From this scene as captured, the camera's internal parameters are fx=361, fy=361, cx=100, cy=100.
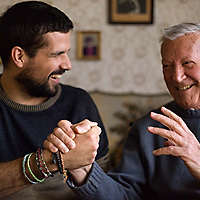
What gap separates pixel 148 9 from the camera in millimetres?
3336

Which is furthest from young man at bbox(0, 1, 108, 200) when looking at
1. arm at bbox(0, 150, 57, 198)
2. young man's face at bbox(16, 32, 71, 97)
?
arm at bbox(0, 150, 57, 198)

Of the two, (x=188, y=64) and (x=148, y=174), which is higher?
(x=188, y=64)

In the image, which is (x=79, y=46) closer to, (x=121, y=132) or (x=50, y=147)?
(x=121, y=132)

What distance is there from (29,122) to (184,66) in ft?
2.84

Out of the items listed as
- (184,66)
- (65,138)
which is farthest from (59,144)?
(184,66)

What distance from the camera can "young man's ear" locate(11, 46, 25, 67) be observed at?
6.31 ft

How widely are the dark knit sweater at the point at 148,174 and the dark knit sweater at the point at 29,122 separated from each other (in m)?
0.41

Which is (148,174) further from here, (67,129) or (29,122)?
(29,122)

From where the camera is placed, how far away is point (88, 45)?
10.8 feet

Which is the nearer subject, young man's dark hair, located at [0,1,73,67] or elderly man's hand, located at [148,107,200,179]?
elderly man's hand, located at [148,107,200,179]

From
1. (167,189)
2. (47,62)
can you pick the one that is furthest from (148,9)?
(167,189)

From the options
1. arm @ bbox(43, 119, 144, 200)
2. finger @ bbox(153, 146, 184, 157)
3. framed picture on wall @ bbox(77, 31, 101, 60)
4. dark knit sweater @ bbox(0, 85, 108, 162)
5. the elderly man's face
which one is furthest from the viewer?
framed picture on wall @ bbox(77, 31, 101, 60)

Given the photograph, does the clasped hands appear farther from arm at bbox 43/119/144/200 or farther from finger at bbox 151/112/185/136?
finger at bbox 151/112/185/136

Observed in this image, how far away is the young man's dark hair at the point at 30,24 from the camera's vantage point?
1.88 meters
